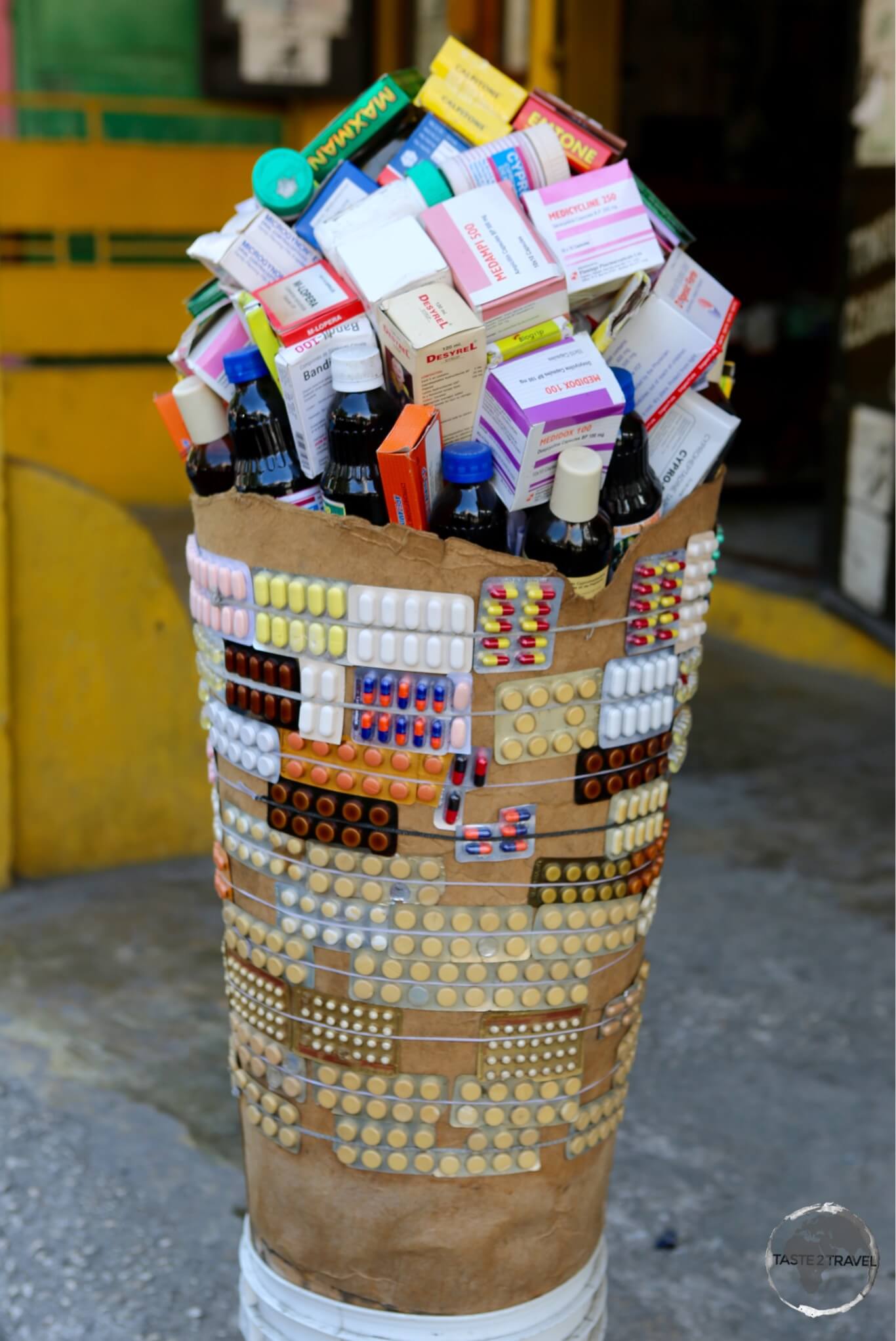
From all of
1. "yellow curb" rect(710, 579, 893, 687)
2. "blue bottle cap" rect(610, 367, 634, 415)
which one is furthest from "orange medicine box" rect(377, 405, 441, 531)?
"yellow curb" rect(710, 579, 893, 687)

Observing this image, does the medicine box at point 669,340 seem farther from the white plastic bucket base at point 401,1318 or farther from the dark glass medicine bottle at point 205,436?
the white plastic bucket base at point 401,1318

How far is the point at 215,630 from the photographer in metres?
1.57

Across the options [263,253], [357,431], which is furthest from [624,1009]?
[263,253]

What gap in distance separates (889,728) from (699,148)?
429 cm

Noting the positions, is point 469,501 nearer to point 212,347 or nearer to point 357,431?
point 357,431

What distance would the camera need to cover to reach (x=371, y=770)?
4.89 feet

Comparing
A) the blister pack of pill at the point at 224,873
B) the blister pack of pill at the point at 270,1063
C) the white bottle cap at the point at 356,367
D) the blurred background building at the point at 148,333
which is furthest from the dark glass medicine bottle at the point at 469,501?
the blurred background building at the point at 148,333

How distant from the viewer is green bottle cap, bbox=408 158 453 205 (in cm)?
155

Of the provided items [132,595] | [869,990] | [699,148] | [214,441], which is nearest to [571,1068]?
[214,441]

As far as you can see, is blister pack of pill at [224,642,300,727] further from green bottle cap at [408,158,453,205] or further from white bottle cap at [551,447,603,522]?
green bottle cap at [408,158,453,205]

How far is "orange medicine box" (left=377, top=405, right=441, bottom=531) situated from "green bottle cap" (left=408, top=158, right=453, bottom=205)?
307 mm

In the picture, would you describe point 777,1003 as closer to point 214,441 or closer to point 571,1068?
point 571,1068

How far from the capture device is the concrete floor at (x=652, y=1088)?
2.16m

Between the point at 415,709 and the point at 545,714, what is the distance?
0.15 meters
